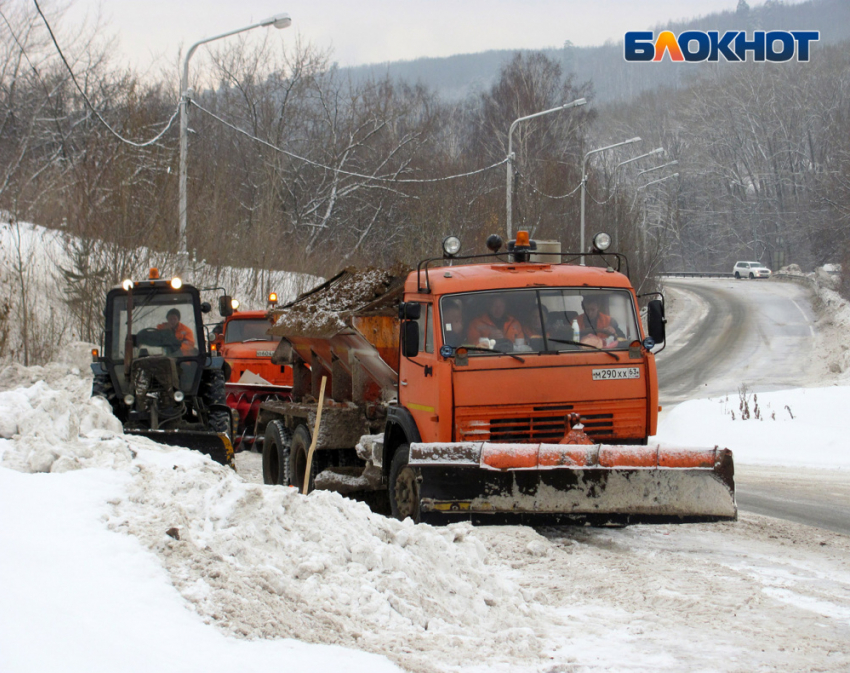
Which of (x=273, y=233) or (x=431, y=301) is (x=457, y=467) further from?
(x=273, y=233)

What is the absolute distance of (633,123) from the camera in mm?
108500

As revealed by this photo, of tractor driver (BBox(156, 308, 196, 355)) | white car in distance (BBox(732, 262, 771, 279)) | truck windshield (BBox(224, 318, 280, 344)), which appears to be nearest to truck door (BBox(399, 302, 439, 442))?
tractor driver (BBox(156, 308, 196, 355))

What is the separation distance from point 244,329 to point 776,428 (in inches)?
391

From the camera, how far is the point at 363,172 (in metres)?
42.7

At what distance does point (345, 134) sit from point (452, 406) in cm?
3663

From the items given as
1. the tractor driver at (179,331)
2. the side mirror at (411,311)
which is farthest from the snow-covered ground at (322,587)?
the tractor driver at (179,331)

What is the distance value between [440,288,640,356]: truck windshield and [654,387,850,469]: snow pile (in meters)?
4.72

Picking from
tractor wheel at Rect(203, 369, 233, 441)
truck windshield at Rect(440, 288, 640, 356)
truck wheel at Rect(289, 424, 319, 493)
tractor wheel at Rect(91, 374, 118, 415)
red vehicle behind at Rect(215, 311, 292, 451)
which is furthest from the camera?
red vehicle behind at Rect(215, 311, 292, 451)

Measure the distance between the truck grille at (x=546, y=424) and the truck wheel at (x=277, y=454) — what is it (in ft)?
14.6

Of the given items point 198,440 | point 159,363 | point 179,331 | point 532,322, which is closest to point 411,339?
point 532,322

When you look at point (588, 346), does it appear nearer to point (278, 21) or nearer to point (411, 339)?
point (411, 339)

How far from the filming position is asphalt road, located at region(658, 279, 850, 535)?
10.3 meters

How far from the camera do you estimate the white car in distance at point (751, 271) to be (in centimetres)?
6956

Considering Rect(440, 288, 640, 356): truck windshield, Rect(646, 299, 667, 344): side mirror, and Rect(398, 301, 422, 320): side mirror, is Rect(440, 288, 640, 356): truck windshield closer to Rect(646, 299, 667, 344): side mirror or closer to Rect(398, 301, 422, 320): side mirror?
Rect(646, 299, 667, 344): side mirror
